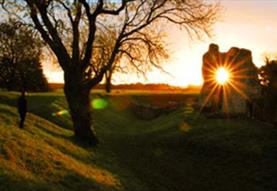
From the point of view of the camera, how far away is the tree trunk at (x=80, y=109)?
29.2 m

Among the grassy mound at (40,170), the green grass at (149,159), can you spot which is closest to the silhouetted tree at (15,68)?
the green grass at (149,159)

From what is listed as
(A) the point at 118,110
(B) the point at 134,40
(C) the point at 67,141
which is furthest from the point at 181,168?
(A) the point at 118,110

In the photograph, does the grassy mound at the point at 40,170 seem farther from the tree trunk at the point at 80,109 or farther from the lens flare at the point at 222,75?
the lens flare at the point at 222,75

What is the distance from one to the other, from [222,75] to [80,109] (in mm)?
24230

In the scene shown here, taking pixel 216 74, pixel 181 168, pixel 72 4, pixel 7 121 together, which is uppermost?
pixel 72 4

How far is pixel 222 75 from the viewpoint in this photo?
48531 millimetres

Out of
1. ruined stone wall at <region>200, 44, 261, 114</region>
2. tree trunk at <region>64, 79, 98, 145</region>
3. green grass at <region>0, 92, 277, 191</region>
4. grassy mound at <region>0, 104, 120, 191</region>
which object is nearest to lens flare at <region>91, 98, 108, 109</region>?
ruined stone wall at <region>200, 44, 261, 114</region>

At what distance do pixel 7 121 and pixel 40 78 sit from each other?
2196 inches

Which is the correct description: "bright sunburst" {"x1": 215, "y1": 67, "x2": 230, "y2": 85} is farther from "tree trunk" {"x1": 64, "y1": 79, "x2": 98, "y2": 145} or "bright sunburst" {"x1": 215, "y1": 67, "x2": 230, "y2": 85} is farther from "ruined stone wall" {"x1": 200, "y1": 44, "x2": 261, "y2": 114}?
"tree trunk" {"x1": 64, "y1": 79, "x2": 98, "y2": 145}

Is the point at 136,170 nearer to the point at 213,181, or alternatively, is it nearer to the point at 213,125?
the point at 213,181

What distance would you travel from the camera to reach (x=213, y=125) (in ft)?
121

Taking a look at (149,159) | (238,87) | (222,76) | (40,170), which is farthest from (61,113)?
(40,170)

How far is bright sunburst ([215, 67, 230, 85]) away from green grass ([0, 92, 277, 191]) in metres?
7.44

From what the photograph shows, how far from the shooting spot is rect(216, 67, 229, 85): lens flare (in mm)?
46644
